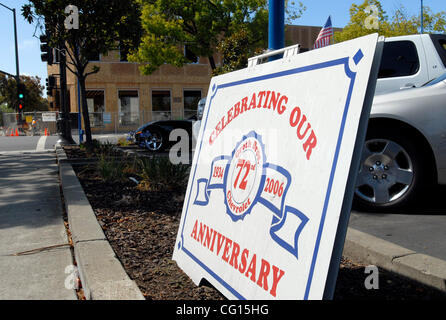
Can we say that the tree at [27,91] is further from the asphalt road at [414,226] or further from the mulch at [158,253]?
the asphalt road at [414,226]

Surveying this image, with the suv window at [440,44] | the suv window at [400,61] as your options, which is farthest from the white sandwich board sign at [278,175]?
the suv window at [440,44]

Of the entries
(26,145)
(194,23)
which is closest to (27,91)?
(194,23)

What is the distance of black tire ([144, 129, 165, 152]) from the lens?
1362cm

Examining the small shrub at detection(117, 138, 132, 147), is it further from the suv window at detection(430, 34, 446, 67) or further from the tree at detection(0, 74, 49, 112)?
the tree at detection(0, 74, 49, 112)

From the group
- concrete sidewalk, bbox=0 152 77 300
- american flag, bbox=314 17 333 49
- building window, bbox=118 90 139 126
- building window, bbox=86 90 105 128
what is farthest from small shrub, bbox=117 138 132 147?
building window, bbox=118 90 139 126

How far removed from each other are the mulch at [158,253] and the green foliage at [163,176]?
0.16 meters

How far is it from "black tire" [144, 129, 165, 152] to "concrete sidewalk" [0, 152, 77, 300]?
6160mm

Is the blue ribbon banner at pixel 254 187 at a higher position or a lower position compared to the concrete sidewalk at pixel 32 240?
higher

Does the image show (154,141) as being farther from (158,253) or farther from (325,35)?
(158,253)

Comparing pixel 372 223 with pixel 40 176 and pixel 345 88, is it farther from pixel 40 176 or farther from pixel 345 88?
pixel 40 176

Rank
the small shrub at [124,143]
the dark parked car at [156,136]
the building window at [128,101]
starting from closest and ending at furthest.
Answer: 1. the dark parked car at [156,136]
2. the small shrub at [124,143]
3. the building window at [128,101]

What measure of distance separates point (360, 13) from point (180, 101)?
14.4 metres

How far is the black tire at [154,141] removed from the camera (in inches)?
536
